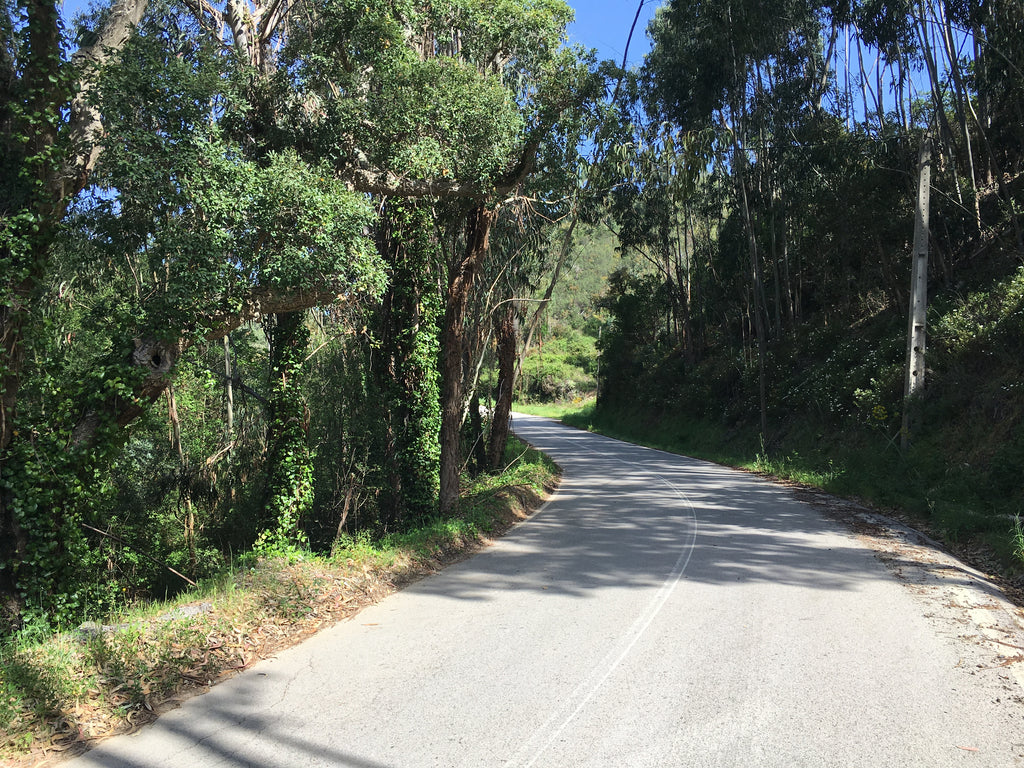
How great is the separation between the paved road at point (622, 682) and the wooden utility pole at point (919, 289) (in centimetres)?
855

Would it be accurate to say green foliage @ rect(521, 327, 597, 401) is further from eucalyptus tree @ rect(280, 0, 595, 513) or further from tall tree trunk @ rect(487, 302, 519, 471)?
eucalyptus tree @ rect(280, 0, 595, 513)

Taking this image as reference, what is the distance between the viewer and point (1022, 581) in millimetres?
8188

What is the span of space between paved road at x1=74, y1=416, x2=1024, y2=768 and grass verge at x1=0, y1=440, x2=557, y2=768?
0.26m

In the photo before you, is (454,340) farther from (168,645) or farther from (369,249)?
(168,645)

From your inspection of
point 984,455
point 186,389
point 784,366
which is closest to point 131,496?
point 186,389

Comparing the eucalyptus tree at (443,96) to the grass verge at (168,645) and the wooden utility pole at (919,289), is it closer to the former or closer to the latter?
the grass verge at (168,645)

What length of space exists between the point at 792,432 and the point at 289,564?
70.3ft

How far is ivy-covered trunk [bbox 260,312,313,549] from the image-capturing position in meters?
11.2

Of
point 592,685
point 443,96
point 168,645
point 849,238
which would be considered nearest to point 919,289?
point 849,238

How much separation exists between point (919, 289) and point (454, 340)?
10.6m

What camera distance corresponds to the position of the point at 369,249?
29.3 ft

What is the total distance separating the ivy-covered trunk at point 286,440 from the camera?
1116 centimetres

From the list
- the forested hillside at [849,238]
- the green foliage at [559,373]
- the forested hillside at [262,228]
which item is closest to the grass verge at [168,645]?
the forested hillside at [262,228]

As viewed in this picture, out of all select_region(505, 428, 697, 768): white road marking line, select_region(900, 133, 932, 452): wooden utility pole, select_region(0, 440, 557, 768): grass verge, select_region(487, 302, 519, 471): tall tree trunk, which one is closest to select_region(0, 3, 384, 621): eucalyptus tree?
select_region(0, 440, 557, 768): grass verge
